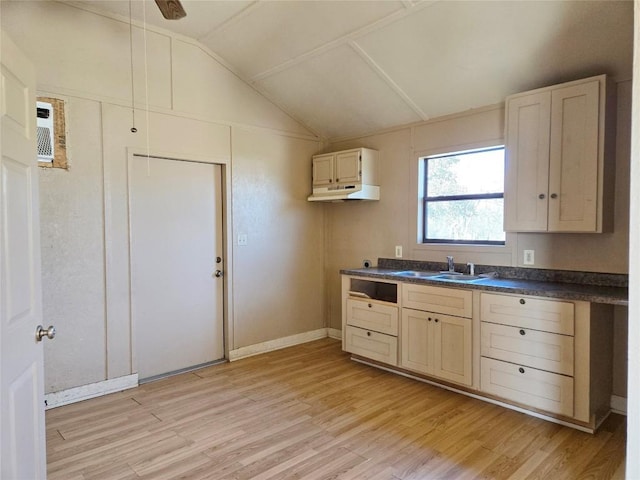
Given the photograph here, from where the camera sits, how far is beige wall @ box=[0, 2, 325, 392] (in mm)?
3082

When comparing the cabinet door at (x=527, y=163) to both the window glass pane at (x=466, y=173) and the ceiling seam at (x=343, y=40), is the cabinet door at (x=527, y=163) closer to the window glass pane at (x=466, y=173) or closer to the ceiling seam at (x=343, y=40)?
the window glass pane at (x=466, y=173)

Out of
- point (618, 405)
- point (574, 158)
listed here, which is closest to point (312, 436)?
point (618, 405)

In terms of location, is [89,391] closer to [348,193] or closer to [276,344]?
[276,344]

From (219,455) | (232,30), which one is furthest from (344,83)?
(219,455)

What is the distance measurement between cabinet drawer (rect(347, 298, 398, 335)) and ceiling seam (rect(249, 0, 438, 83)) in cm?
223

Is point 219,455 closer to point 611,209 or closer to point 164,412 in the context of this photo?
point 164,412

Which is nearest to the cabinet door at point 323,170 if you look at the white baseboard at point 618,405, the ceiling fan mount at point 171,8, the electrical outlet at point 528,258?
the electrical outlet at point 528,258

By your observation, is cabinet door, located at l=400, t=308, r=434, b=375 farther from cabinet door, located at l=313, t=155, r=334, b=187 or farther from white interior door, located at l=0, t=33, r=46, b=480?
white interior door, located at l=0, t=33, r=46, b=480

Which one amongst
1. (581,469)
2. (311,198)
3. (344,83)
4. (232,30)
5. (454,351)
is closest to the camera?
(581,469)

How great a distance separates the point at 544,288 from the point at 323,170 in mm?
2551

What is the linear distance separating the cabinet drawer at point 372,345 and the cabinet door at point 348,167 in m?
1.50

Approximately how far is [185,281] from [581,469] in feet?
10.6

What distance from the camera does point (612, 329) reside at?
9.45 feet

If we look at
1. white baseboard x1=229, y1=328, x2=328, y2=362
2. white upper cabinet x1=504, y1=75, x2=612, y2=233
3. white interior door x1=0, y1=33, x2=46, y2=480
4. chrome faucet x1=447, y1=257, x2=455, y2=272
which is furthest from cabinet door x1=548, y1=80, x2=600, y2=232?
white interior door x1=0, y1=33, x2=46, y2=480
